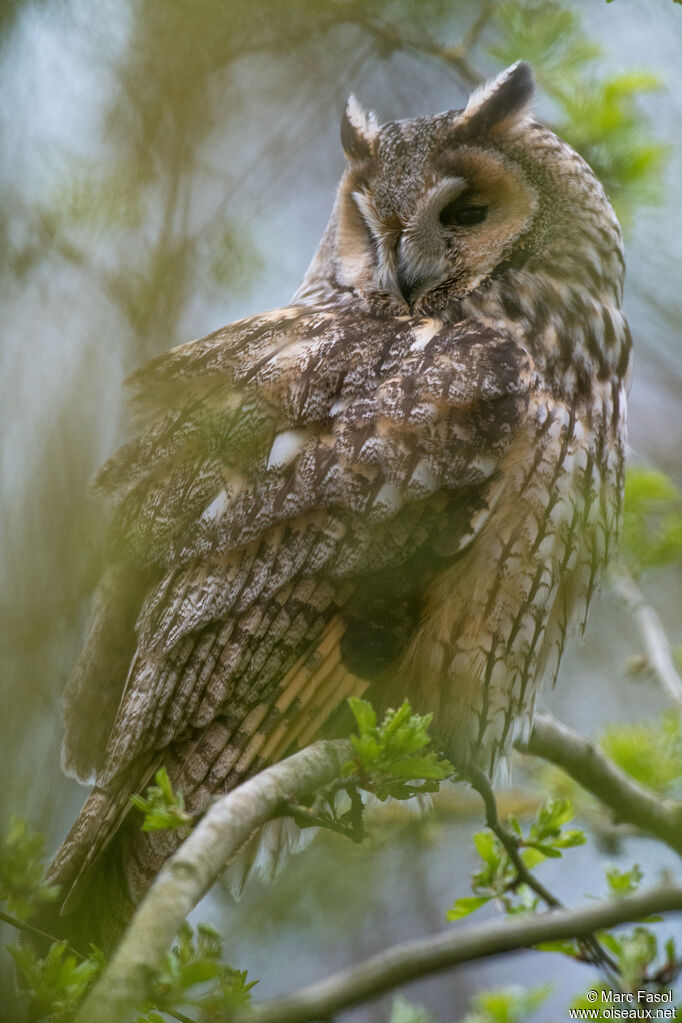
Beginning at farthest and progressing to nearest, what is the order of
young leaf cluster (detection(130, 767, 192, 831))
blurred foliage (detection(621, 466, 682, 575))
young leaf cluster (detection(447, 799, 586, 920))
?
blurred foliage (detection(621, 466, 682, 575)), young leaf cluster (detection(447, 799, 586, 920)), young leaf cluster (detection(130, 767, 192, 831))

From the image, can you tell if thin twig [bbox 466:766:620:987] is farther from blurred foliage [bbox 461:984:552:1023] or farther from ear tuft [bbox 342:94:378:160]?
ear tuft [bbox 342:94:378:160]

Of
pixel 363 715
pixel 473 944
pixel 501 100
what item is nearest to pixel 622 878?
pixel 473 944

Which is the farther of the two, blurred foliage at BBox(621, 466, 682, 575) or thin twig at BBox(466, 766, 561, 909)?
blurred foliage at BBox(621, 466, 682, 575)

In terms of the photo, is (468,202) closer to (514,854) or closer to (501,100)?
(501,100)

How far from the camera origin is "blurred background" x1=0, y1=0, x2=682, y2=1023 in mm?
1139

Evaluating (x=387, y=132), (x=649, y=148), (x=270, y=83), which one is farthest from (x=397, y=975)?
(x=649, y=148)

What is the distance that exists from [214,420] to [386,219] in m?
0.60

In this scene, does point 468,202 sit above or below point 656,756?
above

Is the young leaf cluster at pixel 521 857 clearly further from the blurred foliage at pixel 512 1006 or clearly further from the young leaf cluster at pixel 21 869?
the young leaf cluster at pixel 21 869

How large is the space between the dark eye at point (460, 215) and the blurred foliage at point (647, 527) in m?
0.79

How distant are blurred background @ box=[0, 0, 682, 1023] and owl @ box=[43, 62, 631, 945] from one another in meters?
0.17

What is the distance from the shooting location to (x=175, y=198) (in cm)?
130

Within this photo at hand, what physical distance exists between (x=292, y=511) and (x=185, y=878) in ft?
2.84
